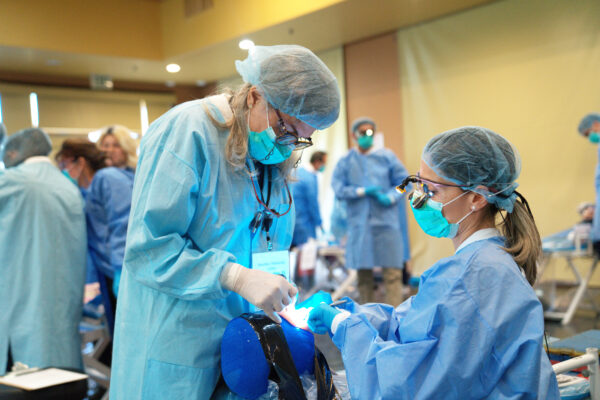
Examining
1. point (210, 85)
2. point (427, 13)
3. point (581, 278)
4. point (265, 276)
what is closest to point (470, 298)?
point (265, 276)

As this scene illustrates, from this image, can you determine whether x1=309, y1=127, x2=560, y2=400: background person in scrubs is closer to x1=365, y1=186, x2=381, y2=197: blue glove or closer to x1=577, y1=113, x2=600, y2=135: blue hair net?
x1=365, y1=186, x2=381, y2=197: blue glove

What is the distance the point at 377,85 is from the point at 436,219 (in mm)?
5687

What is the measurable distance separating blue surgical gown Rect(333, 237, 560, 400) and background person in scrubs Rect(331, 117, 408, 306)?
11.5 ft

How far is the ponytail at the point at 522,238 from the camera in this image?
1470 millimetres

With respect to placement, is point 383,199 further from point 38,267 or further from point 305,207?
point 38,267

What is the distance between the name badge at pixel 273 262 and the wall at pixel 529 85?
3.94 metres

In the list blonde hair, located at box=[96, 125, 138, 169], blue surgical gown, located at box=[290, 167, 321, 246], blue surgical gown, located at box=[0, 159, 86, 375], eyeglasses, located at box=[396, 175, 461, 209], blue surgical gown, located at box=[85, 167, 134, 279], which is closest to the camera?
eyeglasses, located at box=[396, 175, 461, 209]

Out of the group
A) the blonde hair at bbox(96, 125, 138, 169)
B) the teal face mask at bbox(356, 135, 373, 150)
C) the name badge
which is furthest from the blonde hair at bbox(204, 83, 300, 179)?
the teal face mask at bbox(356, 135, 373, 150)

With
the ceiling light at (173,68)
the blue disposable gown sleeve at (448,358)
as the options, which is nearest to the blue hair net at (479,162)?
the blue disposable gown sleeve at (448,358)

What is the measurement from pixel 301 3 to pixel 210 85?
3595 mm

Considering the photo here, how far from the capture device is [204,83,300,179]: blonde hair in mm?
1496

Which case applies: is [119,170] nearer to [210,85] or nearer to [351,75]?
[351,75]

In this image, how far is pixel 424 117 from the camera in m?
6.50

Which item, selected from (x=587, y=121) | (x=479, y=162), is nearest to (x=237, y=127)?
(x=479, y=162)
